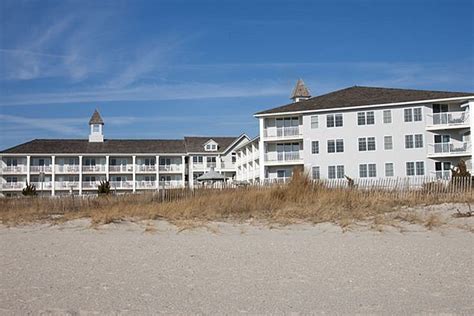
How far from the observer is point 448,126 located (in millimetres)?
46250

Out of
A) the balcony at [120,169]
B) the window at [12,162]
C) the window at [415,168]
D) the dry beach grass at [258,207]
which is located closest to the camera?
the dry beach grass at [258,207]

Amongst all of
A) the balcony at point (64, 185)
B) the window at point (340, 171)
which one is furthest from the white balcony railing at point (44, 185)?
the window at point (340, 171)

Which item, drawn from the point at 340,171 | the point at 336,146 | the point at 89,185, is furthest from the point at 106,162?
the point at 340,171

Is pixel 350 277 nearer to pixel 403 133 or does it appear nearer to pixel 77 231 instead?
pixel 77 231

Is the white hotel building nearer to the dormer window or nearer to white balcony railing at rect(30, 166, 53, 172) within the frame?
the dormer window

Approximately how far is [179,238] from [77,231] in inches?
147

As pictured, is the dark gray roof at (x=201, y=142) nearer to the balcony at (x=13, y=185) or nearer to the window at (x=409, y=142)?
the balcony at (x=13, y=185)

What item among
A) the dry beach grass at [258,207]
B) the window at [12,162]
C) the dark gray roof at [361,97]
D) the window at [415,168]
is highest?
the dark gray roof at [361,97]

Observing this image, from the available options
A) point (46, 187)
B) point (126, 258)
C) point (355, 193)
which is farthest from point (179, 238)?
point (46, 187)

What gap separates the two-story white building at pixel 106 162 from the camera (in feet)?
239

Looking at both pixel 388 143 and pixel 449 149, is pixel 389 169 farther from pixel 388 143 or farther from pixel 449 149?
pixel 449 149

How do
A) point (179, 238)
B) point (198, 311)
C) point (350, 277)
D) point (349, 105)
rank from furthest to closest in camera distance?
point (349, 105) → point (179, 238) → point (350, 277) → point (198, 311)

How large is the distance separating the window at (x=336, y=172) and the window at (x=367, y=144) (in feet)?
8.22

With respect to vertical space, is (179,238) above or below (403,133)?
below
